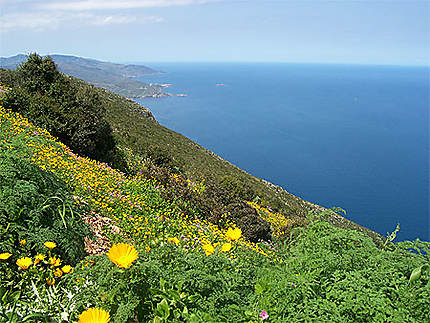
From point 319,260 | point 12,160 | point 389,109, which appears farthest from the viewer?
point 389,109

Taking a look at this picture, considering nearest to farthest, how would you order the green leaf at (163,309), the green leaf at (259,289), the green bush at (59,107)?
the green leaf at (163,309)
the green leaf at (259,289)
the green bush at (59,107)

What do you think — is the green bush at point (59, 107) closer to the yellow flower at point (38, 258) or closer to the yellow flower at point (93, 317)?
the yellow flower at point (38, 258)

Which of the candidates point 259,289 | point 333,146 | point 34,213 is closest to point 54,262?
point 34,213

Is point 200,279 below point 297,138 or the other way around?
the other way around

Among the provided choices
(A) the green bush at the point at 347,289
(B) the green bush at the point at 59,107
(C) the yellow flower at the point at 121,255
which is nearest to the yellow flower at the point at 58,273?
(C) the yellow flower at the point at 121,255

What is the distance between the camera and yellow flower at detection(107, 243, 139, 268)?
7.10 feet

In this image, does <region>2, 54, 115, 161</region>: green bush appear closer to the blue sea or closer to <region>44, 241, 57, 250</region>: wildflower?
<region>44, 241, 57, 250</region>: wildflower

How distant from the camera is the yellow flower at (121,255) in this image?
2164 millimetres

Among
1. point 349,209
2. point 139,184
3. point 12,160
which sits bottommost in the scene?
point 349,209

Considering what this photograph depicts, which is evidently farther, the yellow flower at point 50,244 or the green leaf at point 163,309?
the yellow flower at point 50,244

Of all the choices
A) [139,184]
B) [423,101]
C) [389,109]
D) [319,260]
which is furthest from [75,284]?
[423,101]

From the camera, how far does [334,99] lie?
582 feet

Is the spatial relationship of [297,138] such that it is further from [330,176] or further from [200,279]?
[200,279]

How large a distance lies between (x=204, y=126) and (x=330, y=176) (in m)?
50.0
